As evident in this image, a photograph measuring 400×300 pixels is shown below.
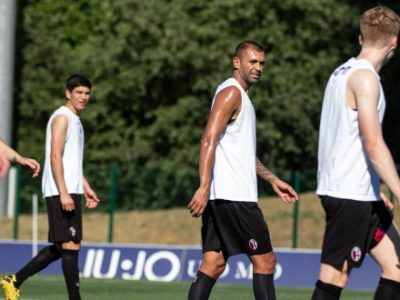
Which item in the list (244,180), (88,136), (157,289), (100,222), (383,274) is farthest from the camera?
(88,136)

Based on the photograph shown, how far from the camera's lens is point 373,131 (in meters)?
8.05

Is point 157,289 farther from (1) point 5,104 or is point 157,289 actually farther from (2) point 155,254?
(1) point 5,104

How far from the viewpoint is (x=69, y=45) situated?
146ft

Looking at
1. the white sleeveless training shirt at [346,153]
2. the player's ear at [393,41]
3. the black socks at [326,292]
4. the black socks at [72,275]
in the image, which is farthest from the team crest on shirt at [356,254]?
the black socks at [72,275]

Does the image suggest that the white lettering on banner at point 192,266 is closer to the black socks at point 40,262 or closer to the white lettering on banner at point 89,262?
the white lettering on banner at point 89,262

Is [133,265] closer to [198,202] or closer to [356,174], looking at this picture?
[198,202]

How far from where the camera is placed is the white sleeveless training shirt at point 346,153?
827 centimetres

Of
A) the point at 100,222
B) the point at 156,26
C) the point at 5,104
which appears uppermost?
the point at 156,26

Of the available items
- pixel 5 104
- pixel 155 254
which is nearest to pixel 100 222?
pixel 5 104

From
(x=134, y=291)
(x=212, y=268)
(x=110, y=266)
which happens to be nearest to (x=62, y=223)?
(x=212, y=268)

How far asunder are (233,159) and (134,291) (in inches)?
257

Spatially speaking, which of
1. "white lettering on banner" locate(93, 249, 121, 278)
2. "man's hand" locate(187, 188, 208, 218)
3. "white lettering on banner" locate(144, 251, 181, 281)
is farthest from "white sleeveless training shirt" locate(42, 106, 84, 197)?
"white lettering on banner" locate(93, 249, 121, 278)

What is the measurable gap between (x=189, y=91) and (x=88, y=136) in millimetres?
4464

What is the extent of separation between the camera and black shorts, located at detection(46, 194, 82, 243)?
40.7 ft
